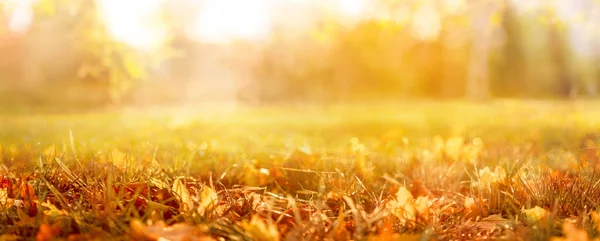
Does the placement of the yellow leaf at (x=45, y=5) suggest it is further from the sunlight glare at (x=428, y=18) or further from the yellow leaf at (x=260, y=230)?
the yellow leaf at (x=260, y=230)

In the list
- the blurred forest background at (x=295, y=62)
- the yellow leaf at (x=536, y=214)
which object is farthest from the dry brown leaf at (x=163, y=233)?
the blurred forest background at (x=295, y=62)

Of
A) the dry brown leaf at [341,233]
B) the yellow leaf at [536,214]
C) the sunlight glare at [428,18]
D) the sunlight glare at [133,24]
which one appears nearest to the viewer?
the dry brown leaf at [341,233]

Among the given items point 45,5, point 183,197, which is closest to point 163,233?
point 183,197

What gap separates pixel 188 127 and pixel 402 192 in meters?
6.31

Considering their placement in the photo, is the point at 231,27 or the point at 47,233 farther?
the point at 231,27

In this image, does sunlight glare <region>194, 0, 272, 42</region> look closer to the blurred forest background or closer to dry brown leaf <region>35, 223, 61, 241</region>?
the blurred forest background

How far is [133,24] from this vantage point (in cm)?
1828

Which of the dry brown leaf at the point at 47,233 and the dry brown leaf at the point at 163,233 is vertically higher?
the dry brown leaf at the point at 163,233

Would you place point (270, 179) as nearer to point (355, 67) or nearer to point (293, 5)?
point (293, 5)

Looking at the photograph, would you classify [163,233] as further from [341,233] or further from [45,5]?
[45,5]

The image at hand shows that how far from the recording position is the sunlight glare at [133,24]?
14.2m

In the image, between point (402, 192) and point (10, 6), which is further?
point (10, 6)

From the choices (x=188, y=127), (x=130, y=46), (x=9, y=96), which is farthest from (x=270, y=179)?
(x=9, y=96)

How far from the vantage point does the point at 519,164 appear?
2.61 meters
